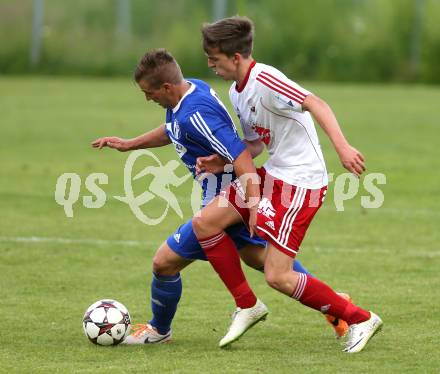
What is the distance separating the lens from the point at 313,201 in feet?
19.3

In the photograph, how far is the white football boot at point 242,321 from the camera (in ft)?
19.3

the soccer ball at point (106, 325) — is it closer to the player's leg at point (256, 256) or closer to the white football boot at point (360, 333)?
the player's leg at point (256, 256)

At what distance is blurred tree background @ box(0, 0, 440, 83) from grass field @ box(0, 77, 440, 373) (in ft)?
59.8

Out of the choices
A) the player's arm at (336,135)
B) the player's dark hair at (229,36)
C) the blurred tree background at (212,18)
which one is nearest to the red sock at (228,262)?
the player's arm at (336,135)

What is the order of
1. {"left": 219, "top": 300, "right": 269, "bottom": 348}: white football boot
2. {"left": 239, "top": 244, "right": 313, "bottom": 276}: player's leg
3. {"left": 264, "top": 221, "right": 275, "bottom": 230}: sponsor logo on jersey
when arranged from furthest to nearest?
{"left": 239, "top": 244, "right": 313, "bottom": 276}: player's leg, {"left": 219, "top": 300, "right": 269, "bottom": 348}: white football boot, {"left": 264, "top": 221, "right": 275, "bottom": 230}: sponsor logo on jersey

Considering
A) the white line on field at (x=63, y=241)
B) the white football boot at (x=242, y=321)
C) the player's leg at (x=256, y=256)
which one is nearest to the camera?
the white football boot at (x=242, y=321)

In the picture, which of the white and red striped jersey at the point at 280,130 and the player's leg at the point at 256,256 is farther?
the player's leg at the point at 256,256

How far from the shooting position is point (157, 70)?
19.3ft

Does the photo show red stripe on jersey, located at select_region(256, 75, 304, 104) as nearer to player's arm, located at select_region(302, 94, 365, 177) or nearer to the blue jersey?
player's arm, located at select_region(302, 94, 365, 177)

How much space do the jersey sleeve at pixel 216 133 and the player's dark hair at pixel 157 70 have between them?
0.26 metres

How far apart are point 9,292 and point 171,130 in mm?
2155

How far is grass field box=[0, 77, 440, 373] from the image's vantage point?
18.8 feet

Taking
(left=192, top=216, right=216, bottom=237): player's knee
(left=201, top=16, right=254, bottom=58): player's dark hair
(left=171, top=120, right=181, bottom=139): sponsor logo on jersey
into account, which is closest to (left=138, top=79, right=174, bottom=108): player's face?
(left=171, top=120, right=181, bottom=139): sponsor logo on jersey

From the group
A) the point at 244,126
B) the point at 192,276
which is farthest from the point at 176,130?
the point at 192,276
